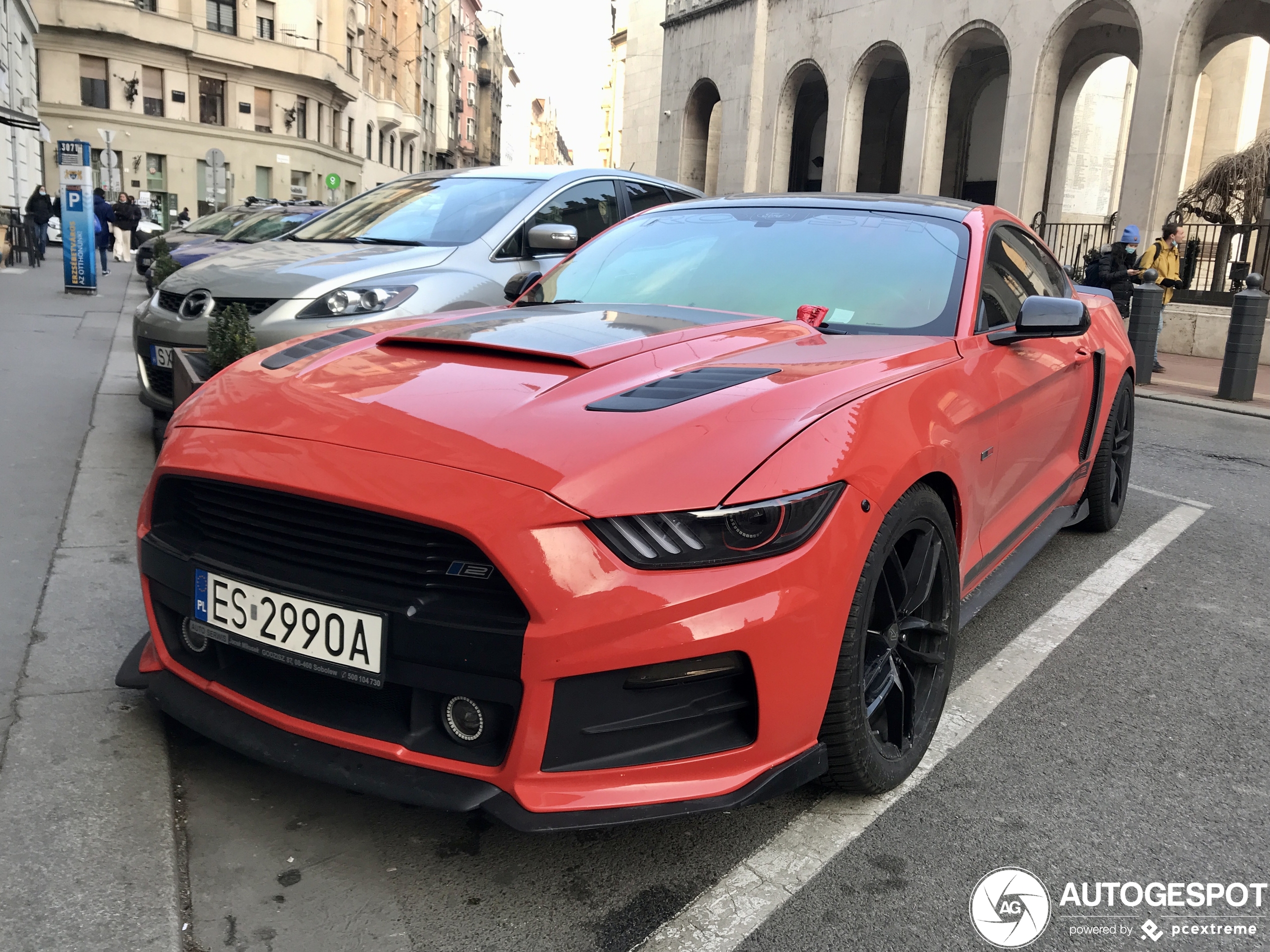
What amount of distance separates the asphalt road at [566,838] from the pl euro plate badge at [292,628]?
40cm

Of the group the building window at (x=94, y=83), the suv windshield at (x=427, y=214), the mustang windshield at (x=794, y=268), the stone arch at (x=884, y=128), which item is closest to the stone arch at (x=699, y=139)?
the stone arch at (x=884, y=128)

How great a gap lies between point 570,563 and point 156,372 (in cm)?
470

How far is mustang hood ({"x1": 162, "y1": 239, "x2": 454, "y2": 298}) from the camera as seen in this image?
5.72 meters

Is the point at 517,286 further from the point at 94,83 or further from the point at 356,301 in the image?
the point at 94,83

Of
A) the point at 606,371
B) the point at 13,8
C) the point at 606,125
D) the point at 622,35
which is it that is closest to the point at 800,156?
the point at 13,8

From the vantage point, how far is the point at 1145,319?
488 inches

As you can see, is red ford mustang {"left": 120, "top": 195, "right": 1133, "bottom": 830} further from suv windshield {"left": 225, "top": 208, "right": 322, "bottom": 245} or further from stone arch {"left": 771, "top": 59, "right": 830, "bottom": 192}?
stone arch {"left": 771, "top": 59, "right": 830, "bottom": 192}

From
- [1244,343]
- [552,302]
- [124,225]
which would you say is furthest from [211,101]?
[552,302]

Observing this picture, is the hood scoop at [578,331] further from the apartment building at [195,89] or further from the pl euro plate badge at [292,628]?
the apartment building at [195,89]

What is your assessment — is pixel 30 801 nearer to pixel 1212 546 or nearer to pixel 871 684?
pixel 871 684

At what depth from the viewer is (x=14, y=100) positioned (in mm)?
29141

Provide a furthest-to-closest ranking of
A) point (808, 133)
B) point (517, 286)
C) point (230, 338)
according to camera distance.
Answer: point (808, 133) < point (230, 338) < point (517, 286)

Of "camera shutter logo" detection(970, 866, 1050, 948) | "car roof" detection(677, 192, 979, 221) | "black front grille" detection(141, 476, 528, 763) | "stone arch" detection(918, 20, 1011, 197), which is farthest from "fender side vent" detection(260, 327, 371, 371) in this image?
"stone arch" detection(918, 20, 1011, 197)

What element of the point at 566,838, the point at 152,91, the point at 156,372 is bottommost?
the point at 566,838
